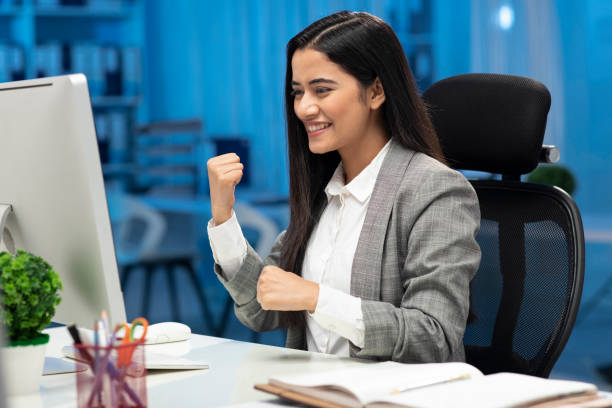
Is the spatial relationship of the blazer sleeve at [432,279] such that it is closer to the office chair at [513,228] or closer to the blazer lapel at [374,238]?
the blazer lapel at [374,238]

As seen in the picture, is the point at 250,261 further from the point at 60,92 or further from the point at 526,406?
the point at 526,406

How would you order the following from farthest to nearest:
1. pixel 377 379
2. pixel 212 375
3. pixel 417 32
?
pixel 417 32
pixel 212 375
pixel 377 379

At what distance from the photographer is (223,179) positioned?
146 centimetres

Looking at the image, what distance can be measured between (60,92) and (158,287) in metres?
3.58

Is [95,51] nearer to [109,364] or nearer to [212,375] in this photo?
[212,375]

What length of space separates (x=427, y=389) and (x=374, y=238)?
0.48m

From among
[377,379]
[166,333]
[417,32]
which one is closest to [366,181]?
[166,333]

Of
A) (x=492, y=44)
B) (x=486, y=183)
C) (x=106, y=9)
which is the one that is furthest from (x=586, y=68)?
(x=106, y=9)

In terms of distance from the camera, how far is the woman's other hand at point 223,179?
146cm

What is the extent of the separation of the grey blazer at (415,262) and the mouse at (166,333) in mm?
123

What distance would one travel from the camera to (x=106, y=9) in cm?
425

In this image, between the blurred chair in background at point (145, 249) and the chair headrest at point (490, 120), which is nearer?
the chair headrest at point (490, 120)

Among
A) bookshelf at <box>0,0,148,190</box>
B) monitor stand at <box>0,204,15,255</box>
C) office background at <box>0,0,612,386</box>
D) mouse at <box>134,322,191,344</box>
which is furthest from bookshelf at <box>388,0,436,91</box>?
monitor stand at <box>0,204,15,255</box>

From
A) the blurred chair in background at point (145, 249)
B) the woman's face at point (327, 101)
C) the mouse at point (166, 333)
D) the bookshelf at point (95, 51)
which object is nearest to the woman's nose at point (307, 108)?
the woman's face at point (327, 101)
